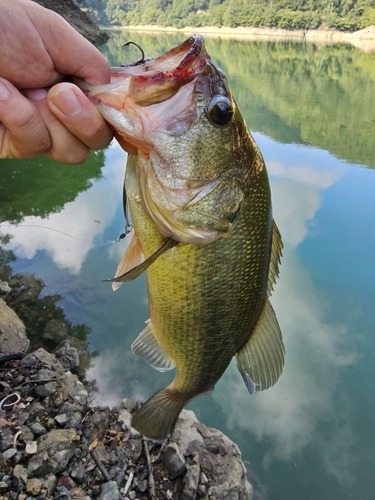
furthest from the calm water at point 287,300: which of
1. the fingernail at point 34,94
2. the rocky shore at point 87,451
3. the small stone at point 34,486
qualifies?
the fingernail at point 34,94

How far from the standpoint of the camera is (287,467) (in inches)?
134

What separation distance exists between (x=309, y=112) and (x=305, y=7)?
204 ft

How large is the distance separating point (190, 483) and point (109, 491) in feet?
1.81

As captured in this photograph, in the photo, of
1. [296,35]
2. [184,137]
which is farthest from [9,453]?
[296,35]

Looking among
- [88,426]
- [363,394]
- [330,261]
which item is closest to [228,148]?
[88,426]

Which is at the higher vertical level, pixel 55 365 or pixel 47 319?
pixel 55 365

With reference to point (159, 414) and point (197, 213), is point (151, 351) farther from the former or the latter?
point (197, 213)

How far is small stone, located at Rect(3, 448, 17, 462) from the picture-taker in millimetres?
2425

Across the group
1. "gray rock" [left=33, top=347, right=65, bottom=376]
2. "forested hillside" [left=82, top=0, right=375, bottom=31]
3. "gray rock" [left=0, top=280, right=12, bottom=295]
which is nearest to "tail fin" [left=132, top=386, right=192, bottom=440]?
"gray rock" [left=33, top=347, right=65, bottom=376]

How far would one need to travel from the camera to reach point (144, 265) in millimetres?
1296

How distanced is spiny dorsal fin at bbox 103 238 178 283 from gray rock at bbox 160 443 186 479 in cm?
192

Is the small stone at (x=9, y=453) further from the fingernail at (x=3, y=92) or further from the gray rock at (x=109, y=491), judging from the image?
the fingernail at (x=3, y=92)

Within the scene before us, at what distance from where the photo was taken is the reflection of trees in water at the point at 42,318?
405 centimetres

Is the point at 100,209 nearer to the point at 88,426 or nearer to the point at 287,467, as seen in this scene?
the point at 88,426
